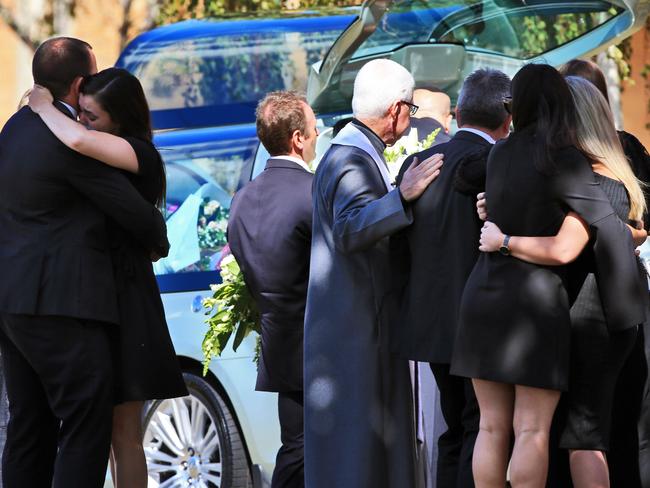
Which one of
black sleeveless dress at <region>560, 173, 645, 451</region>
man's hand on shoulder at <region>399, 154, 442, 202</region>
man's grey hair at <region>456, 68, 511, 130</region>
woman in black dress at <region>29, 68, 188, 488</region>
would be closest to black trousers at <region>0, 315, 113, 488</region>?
woman in black dress at <region>29, 68, 188, 488</region>

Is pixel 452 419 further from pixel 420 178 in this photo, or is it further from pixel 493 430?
pixel 420 178

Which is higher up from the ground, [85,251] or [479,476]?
[85,251]

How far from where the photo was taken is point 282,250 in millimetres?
6227

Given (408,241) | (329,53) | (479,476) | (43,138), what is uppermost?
(329,53)

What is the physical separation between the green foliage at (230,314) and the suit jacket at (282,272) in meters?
0.36

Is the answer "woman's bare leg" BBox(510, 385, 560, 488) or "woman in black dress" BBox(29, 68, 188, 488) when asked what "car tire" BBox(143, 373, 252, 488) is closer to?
"woman in black dress" BBox(29, 68, 188, 488)

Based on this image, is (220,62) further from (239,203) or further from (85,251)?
(85,251)

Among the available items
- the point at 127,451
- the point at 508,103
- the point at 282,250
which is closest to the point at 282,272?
the point at 282,250

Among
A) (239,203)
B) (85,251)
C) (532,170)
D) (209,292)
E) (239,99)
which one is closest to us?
(532,170)

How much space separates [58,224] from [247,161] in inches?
89.5

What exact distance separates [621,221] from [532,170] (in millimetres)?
399

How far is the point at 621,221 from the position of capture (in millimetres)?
5211

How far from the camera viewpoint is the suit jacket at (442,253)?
5520 mm

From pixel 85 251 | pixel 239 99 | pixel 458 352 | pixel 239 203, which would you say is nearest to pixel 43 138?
pixel 85 251
